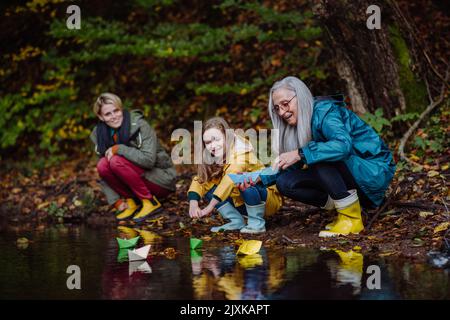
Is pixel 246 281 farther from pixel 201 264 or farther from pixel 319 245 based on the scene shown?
pixel 319 245

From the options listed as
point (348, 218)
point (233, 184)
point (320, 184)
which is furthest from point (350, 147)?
point (233, 184)

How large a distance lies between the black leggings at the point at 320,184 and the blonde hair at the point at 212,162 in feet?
2.41

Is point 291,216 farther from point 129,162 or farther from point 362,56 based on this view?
point 362,56

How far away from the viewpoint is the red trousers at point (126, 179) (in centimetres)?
834

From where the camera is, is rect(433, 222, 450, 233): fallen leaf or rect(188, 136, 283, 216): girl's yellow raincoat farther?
rect(188, 136, 283, 216): girl's yellow raincoat

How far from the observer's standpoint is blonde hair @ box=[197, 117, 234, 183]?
6812mm

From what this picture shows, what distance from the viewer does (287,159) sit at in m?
5.99

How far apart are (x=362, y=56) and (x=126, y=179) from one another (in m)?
3.41

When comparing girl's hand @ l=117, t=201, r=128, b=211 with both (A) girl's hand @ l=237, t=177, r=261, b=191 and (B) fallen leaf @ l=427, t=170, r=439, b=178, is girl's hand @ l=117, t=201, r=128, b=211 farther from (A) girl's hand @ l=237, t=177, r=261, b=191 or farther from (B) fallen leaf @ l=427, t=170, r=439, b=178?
(B) fallen leaf @ l=427, t=170, r=439, b=178

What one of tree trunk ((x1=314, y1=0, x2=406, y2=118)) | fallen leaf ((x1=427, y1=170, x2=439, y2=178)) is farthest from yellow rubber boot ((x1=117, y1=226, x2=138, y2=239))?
tree trunk ((x1=314, y1=0, x2=406, y2=118))

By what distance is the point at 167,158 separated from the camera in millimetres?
8805
